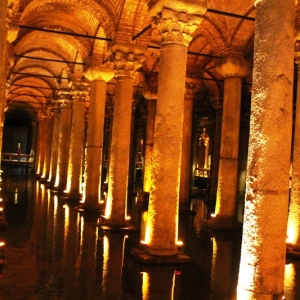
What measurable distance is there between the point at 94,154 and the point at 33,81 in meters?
14.6

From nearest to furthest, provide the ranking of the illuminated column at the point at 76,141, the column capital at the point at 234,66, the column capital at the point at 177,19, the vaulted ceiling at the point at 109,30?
the column capital at the point at 177,19 → the vaulted ceiling at the point at 109,30 → the column capital at the point at 234,66 → the illuminated column at the point at 76,141

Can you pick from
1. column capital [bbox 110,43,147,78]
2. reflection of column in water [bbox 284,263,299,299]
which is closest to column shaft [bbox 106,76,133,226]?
column capital [bbox 110,43,147,78]

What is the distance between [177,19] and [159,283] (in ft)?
14.6

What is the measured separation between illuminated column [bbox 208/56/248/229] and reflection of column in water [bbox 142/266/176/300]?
4656 mm

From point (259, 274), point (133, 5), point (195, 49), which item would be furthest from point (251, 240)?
point (195, 49)

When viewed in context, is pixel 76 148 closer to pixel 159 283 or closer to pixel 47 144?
pixel 159 283

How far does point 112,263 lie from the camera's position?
23.3ft

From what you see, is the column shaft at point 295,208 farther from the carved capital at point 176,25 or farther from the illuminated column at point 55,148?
the illuminated column at point 55,148

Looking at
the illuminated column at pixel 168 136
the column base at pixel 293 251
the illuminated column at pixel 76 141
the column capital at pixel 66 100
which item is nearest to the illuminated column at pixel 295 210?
the column base at pixel 293 251

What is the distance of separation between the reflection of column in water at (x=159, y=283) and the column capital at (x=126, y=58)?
5239 millimetres

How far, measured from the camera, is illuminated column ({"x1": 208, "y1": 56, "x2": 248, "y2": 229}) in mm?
11336

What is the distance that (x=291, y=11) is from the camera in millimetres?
4418

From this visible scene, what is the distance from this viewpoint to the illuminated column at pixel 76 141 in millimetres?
15359

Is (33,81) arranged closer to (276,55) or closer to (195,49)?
(195,49)
